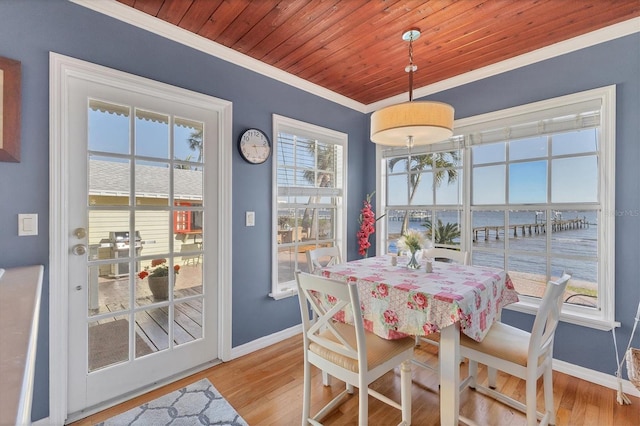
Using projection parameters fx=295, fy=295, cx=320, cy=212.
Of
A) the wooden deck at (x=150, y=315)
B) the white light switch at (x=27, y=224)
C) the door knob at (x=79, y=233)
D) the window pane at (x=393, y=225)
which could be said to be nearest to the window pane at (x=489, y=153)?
the window pane at (x=393, y=225)

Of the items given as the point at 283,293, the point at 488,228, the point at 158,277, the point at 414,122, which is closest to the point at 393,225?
the point at 488,228

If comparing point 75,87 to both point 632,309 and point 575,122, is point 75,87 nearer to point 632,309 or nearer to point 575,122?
point 575,122

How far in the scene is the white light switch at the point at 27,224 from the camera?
160 centimetres

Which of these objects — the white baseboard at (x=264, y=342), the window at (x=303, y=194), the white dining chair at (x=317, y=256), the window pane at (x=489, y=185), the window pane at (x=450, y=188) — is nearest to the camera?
the white dining chair at (x=317, y=256)

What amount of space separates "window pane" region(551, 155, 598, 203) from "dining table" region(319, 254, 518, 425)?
1019 mm

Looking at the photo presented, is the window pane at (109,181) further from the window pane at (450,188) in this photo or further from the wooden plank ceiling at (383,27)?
the window pane at (450,188)

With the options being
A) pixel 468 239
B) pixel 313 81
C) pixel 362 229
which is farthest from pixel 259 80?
pixel 468 239

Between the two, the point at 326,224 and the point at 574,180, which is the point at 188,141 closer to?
the point at 326,224

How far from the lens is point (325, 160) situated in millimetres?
3291

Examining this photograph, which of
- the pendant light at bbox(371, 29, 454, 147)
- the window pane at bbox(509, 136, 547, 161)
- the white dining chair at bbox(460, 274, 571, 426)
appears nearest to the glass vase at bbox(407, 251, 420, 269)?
the white dining chair at bbox(460, 274, 571, 426)

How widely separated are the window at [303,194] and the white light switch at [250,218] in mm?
207

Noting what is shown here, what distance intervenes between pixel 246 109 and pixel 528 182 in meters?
2.50

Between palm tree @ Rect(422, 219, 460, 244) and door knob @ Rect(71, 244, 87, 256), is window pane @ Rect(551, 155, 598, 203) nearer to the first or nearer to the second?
palm tree @ Rect(422, 219, 460, 244)

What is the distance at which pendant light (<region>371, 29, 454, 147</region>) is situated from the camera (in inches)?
64.9
